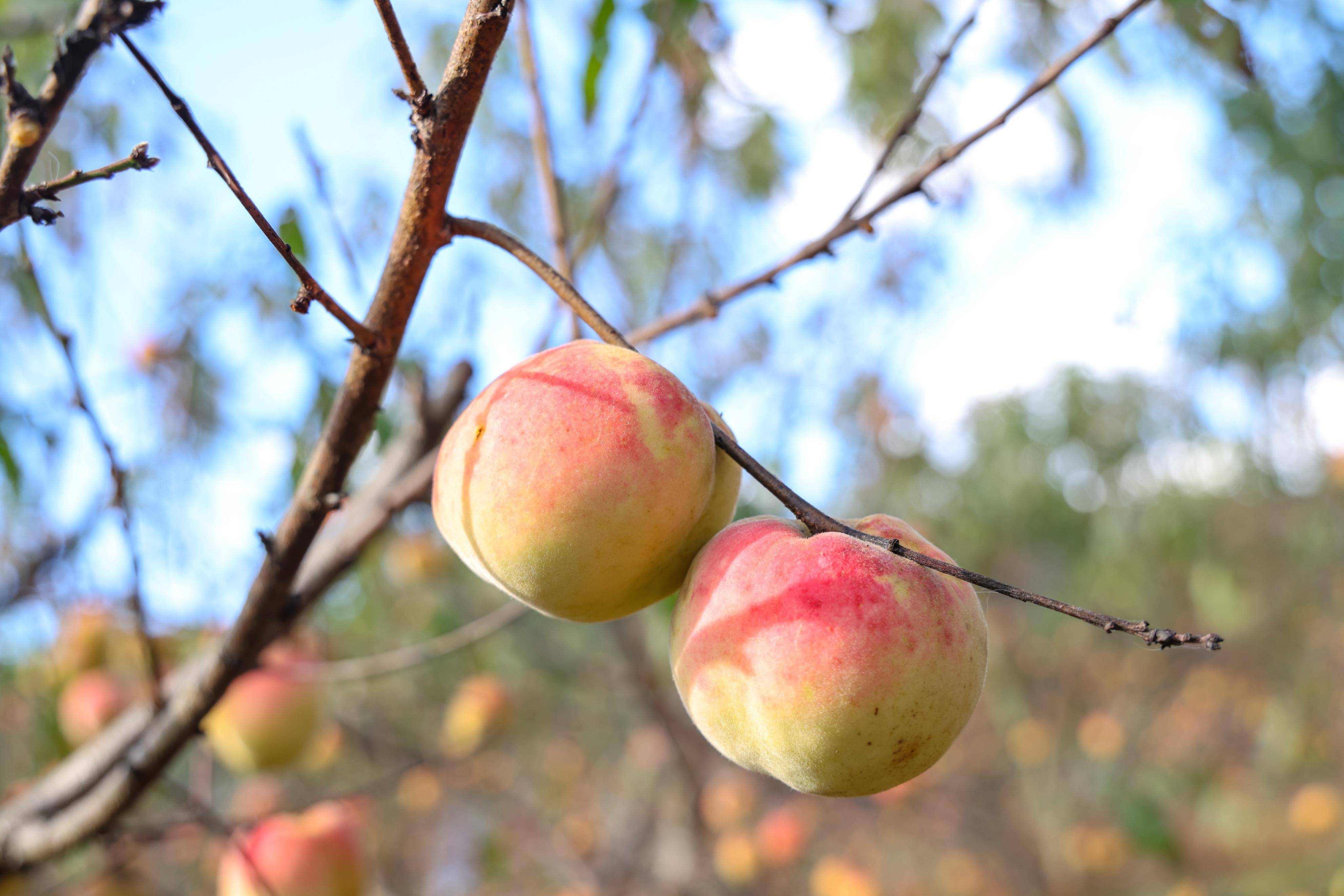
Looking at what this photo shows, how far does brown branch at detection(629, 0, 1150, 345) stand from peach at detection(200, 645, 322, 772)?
3.84 feet

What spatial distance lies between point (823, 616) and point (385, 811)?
4318 millimetres

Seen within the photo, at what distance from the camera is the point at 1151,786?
3168 millimetres

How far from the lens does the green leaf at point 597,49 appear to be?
0.94m

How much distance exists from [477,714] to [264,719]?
1.27 m

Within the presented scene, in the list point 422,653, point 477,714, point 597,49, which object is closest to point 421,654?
point 422,653

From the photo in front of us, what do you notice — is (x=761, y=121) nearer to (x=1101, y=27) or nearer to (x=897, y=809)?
(x=1101, y=27)

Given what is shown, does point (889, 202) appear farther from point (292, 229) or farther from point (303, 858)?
point (303, 858)

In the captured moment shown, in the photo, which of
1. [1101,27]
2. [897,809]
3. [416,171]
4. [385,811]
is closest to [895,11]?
[1101,27]

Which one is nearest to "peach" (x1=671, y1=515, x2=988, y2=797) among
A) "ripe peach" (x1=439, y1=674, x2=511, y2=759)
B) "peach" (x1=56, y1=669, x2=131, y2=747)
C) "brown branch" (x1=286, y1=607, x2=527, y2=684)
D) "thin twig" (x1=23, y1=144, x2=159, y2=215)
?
"thin twig" (x1=23, y1=144, x2=159, y2=215)

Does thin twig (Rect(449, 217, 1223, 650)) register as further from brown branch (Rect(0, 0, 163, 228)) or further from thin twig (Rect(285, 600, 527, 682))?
thin twig (Rect(285, 600, 527, 682))

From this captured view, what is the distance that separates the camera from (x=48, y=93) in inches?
16.7

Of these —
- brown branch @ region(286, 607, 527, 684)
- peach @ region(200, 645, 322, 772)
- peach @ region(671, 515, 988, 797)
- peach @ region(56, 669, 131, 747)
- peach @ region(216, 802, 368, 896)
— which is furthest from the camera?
peach @ region(56, 669, 131, 747)

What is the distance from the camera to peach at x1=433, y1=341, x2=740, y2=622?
1.77 ft

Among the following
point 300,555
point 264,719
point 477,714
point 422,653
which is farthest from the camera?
point 477,714
